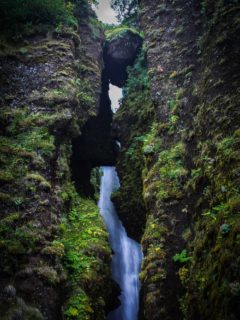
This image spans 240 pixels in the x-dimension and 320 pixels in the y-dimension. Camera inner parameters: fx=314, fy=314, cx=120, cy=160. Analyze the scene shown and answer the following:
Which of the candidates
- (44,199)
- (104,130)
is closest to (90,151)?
(104,130)

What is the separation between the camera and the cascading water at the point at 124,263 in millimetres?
11891

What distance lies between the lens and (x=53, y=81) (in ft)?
Answer: 40.9

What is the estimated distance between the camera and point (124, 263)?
1355 cm

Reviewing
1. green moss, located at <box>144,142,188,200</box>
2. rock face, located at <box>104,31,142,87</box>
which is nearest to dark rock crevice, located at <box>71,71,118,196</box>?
rock face, located at <box>104,31,142,87</box>

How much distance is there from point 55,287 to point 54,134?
5357mm

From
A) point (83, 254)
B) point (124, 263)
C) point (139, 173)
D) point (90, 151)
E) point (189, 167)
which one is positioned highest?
point (90, 151)

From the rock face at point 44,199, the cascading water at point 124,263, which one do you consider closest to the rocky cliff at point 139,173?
the rock face at point 44,199

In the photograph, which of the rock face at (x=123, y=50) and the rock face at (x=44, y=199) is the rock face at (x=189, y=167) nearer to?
the rock face at (x=44, y=199)

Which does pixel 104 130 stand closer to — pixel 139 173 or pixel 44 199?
pixel 139 173

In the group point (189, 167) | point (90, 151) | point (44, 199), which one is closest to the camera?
point (44, 199)

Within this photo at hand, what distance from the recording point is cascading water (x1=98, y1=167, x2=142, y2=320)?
39.0 feet

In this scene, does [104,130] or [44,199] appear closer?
Result: [44,199]

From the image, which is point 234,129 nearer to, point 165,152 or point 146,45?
point 165,152

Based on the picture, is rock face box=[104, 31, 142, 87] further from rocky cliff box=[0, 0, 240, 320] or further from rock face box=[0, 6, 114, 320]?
rock face box=[0, 6, 114, 320]
